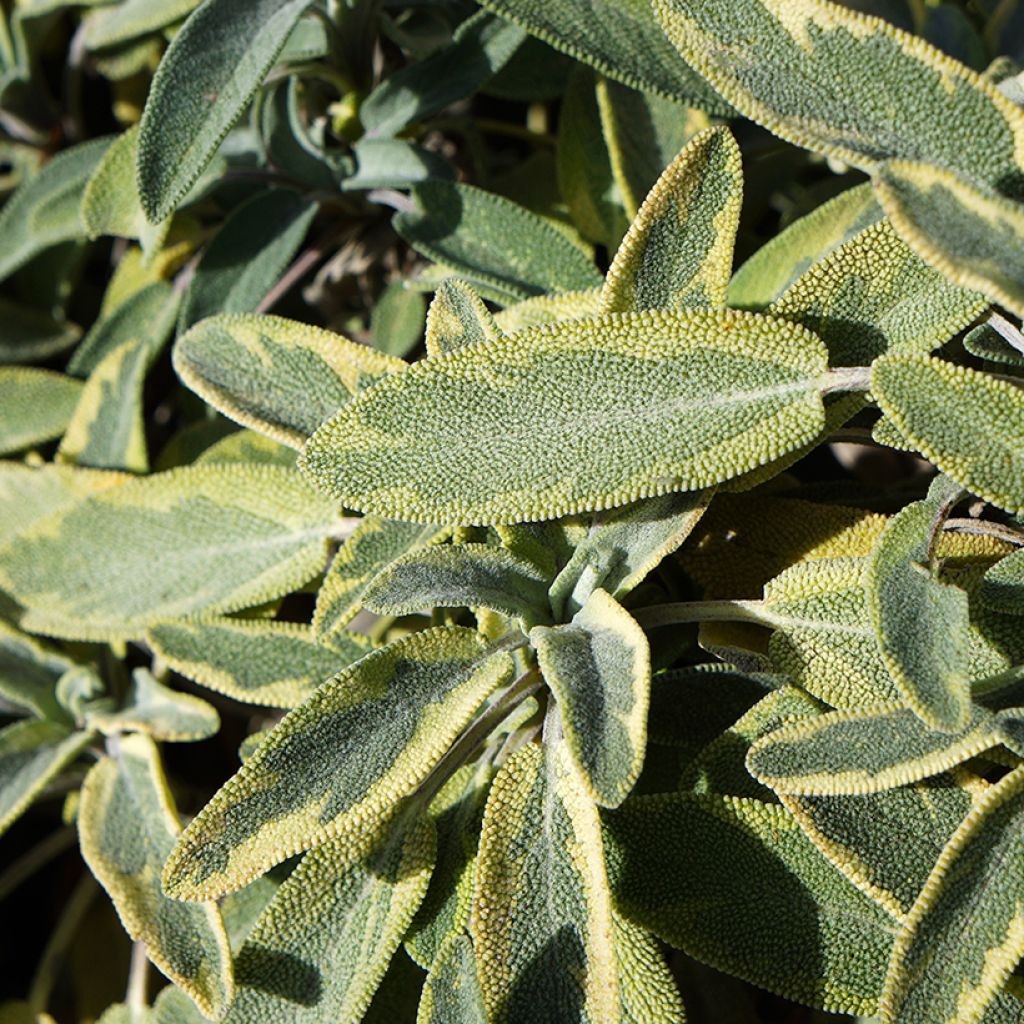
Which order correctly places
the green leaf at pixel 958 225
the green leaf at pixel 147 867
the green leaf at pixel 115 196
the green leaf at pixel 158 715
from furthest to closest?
the green leaf at pixel 115 196
the green leaf at pixel 158 715
the green leaf at pixel 147 867
the green leaf at pixel 958 225

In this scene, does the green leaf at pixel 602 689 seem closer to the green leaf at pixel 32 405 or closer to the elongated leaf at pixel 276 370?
the elongated leaf at pixel 276 370

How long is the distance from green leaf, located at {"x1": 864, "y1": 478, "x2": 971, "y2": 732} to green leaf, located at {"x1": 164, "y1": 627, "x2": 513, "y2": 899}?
23cm

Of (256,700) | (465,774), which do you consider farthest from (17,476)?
(465,774)

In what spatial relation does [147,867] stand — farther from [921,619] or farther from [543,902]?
[921,619]

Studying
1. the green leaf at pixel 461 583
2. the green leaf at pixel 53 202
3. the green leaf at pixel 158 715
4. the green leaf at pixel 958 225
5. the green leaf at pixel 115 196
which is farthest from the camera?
the green leaf at pixel 53 202

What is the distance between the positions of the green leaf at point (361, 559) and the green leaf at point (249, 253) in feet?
1.12

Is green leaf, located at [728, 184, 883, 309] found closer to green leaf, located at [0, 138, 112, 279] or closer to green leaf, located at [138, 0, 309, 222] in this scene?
green leaf, located at [138, 0, 309, 222]

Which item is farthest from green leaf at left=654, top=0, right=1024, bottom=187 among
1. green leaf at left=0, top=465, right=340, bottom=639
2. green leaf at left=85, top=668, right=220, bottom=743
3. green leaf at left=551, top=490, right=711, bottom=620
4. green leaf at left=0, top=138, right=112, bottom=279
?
green leaf at left=0, top=138, right=112, bottom=279

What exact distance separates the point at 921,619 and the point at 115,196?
77 cm

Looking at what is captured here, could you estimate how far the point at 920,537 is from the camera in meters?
0.73

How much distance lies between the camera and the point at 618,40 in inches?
36.5

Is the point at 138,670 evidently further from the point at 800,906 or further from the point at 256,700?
the point at 800,906

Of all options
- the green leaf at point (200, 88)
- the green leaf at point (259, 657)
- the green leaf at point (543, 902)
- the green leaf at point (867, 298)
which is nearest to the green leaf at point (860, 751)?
the green leaf at point (543, 902)

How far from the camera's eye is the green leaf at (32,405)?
126 cm
